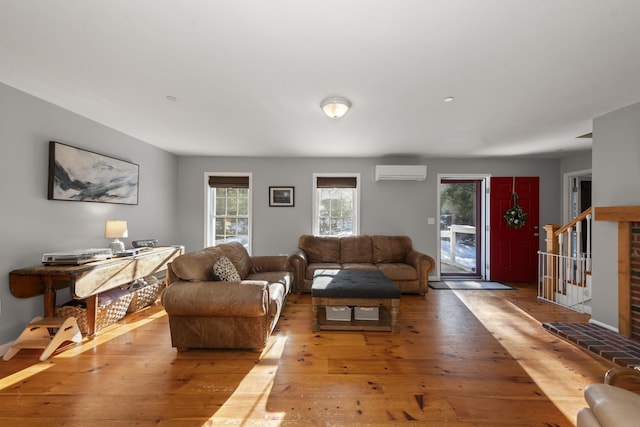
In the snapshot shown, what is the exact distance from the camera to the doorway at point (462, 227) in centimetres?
520

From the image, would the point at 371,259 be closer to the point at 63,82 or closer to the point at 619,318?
the point at 619,318

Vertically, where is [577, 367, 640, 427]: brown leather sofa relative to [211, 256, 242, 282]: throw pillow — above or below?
below

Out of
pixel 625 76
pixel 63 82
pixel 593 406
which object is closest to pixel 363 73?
pixel 625 76

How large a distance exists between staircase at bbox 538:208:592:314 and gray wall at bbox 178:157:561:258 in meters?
1.27

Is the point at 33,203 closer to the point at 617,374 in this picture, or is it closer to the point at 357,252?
the point at 357,252

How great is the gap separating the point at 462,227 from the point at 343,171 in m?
2.97

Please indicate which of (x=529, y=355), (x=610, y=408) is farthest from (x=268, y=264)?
(x=610, y=408)

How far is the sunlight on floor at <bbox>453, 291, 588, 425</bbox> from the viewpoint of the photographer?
5.70 ft

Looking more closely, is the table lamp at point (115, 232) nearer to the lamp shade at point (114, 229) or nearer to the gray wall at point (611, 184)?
the lamp shade at point (114, 229)

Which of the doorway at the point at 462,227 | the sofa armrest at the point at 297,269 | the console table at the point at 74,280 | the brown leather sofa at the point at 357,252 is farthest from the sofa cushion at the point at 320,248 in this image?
the console table at the point at 74,280

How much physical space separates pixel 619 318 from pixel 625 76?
2.35 metres

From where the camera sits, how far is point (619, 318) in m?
2.65

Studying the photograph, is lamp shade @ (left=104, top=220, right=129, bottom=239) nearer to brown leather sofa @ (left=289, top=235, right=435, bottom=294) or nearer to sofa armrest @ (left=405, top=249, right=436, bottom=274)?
brown leather sofa @ (left=289, top=235, right=435, bottom=294)

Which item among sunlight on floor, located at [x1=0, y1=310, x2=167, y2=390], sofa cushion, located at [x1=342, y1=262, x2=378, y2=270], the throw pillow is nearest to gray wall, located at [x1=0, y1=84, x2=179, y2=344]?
sunlight on floor, located at [x1=0, y1=310, x2=167, y2=390]
